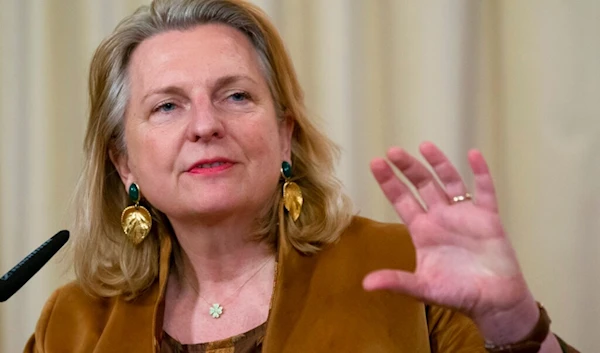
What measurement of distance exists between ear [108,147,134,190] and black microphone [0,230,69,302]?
1.42 feet

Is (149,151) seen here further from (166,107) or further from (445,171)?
(445,171)

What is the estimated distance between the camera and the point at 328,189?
1.67 meters

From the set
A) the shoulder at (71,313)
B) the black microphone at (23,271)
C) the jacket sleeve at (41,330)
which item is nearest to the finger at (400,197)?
the black microphone at (23,271)

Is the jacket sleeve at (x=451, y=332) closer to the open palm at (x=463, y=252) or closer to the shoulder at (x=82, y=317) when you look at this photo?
the open palm at (x=463, y=252)

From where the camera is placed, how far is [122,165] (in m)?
1.70

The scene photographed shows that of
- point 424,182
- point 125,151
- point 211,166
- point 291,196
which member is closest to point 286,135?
point 291,196

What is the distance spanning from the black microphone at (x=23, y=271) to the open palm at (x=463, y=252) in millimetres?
565

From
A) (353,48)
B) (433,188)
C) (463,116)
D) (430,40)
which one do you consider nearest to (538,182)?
(463,116)

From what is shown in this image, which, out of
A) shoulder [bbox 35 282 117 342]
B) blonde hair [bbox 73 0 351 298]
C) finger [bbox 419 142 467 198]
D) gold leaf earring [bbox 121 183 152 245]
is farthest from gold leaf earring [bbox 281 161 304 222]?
finger [bbox 419 142 467 198]

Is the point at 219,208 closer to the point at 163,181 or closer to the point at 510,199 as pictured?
the point at 163,181

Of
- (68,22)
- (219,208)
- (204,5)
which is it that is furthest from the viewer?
(68,22)

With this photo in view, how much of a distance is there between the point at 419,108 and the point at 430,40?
0.58ft

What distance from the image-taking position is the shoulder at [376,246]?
59.4 inches

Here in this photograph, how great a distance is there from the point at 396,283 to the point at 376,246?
52 cm
